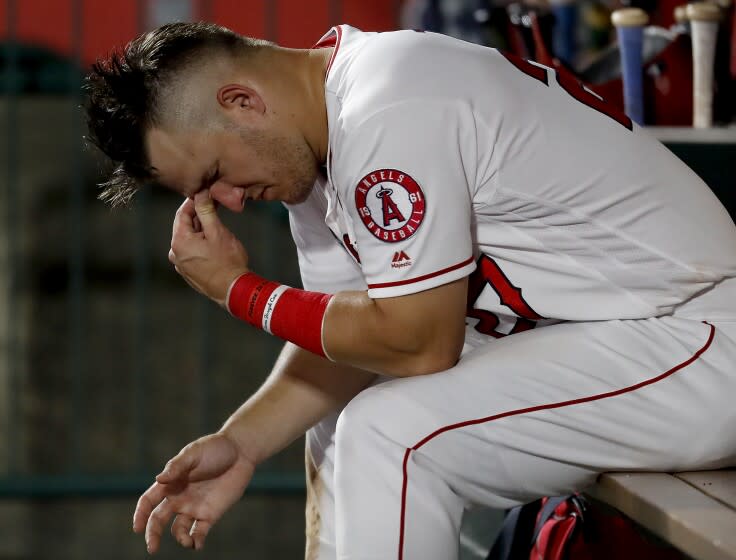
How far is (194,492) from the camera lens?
1804mm

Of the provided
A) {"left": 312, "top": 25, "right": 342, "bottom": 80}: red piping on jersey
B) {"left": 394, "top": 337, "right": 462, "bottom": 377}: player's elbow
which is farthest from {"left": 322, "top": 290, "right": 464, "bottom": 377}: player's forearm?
{"left": 312, "top": 25, "right": 342, "bottom": 80}: red piping on jersey

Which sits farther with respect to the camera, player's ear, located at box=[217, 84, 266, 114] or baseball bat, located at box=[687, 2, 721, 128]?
baseball bat, located at box=[687, 2, 721, 128]

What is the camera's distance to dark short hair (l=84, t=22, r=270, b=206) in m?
1.59

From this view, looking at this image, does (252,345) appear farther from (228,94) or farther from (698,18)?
(228,94)

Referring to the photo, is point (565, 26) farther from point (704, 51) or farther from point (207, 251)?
point (207, 251)

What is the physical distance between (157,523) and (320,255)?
51 centimetres

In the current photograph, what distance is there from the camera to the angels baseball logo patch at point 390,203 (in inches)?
55.1

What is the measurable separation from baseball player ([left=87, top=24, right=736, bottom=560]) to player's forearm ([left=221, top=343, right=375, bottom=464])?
200 mm

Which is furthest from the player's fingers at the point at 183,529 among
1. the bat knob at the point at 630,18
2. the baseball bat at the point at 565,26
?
the baseball bat at the point at 565,26

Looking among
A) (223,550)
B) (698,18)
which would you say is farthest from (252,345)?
(698,18)

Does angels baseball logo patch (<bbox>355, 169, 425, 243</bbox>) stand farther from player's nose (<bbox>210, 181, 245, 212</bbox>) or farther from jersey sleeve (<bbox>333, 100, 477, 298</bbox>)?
player's nose (<bbox>210, 181, 245, 212</bbox>)

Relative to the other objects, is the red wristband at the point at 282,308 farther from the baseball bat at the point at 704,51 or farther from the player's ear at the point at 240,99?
the baseball bat at the point at 704,51

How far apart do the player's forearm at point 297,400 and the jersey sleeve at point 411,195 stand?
0.49m

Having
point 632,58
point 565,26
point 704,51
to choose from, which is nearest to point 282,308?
point 632,58
